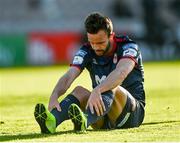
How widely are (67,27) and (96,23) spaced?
27.6m

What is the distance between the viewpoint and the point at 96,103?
A: 828cm

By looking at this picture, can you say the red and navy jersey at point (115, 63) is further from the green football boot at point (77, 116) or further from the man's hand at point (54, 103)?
the green football boot at point (77, 116)

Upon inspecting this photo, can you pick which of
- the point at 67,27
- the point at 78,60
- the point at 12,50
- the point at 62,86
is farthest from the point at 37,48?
the point at 62,86

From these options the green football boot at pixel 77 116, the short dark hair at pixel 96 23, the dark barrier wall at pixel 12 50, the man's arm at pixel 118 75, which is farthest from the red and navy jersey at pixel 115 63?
the dark barrier wall at pixel 12 50

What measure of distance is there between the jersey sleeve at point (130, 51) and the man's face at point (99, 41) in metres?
0.26

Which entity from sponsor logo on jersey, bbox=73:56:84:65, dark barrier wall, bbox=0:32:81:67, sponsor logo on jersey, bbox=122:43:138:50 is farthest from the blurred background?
sponsor logo on jersey, bbox=122:43:138:50

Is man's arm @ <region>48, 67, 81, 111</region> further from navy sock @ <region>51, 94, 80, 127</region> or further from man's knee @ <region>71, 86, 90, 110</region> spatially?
man's knee @ <region>71, 86, 90, 110</region>

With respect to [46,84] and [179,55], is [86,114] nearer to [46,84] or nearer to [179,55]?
[46,84]

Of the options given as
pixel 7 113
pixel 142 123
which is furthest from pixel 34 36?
pixel 142 123

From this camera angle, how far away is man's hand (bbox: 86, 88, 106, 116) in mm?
8273

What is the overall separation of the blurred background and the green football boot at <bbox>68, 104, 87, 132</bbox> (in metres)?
25.7

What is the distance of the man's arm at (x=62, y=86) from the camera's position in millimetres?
8805

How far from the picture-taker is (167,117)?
417 inches

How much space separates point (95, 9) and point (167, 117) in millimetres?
28974
